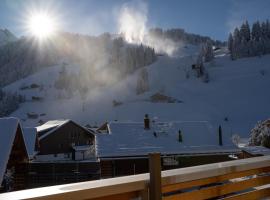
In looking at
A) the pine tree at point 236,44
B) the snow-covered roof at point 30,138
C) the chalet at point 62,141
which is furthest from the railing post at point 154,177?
the pine tree at point 236,44

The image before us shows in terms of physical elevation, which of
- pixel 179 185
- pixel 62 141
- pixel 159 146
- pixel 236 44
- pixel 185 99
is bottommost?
pixel 159 146

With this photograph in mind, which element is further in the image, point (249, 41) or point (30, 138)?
point (249, 41)

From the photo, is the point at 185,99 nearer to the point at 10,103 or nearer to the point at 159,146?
the point at 10,103

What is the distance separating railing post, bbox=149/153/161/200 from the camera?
2482mm

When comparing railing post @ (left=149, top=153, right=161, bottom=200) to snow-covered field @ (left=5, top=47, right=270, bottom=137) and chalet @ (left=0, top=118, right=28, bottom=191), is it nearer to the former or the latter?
chalet @ (left=0, top=118, right=28, bottom=191)

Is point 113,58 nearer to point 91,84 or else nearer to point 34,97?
point 91,84

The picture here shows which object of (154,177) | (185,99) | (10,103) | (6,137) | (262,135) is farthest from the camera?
(10,103)

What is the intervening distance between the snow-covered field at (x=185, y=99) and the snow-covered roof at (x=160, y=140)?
31.1 metres

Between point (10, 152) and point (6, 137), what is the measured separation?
55 cm

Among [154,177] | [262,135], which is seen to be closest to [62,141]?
[262,135]

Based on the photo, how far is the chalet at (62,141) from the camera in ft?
118

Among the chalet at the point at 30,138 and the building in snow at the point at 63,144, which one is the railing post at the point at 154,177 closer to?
the building in snow at the point at 63,144

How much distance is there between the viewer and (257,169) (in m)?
3.55

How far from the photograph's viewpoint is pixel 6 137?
481 inches
